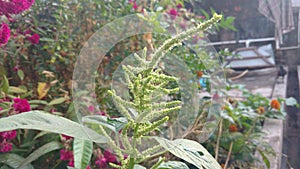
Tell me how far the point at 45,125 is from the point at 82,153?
0.10 m

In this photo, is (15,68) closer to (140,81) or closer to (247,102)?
(140,81)

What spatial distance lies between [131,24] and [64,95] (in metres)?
0.41

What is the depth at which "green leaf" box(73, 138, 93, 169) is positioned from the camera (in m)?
0.38

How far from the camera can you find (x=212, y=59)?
2.44ft

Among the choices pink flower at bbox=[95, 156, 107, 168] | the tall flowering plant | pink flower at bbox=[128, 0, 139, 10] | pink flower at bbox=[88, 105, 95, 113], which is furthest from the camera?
pink flower at bbox=[128, 0, 139, 10]

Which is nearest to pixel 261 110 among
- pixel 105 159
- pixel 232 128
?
pixel 232 128

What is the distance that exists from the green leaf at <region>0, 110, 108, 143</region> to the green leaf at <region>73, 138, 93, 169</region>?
0.21 ft

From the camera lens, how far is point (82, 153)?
0.40 m

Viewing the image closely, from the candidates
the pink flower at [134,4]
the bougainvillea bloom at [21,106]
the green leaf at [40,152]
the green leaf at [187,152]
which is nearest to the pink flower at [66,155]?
the green leaf at [40,152]

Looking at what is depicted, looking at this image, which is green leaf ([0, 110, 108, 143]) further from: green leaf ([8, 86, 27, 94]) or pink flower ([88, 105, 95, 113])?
green leaf ([8, 86, 27, 94])

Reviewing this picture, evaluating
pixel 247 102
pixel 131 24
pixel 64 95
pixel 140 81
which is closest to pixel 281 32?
pixel 247 102

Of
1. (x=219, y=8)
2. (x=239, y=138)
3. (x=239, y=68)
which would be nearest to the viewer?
(x=239, y=138)

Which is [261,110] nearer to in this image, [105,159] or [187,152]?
[105,159]

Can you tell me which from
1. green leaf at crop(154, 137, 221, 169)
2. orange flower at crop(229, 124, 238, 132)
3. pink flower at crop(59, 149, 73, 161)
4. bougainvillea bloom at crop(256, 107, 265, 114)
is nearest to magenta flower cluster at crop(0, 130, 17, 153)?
pink flower at crop(59, 149, 73, 161)
